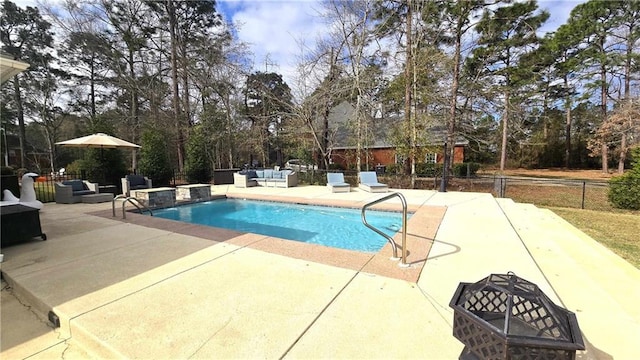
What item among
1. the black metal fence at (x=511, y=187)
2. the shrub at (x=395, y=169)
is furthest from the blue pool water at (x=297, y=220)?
the shrub at (x=395, y=169)

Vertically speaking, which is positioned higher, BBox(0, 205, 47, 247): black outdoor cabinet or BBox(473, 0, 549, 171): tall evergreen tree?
BBox(473, 0, 549, 171): tall evergreen tree

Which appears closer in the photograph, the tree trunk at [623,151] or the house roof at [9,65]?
the house roof at [9,65]

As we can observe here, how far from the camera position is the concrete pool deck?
204 centimetres

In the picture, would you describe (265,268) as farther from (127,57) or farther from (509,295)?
(127,57)

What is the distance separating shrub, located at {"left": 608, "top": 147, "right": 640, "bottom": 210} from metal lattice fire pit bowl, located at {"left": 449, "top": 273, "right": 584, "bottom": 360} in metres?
10.2

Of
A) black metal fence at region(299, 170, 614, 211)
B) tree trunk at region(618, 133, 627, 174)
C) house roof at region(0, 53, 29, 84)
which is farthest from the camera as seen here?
→ tree trunk at region(618, 133, 627, 174)

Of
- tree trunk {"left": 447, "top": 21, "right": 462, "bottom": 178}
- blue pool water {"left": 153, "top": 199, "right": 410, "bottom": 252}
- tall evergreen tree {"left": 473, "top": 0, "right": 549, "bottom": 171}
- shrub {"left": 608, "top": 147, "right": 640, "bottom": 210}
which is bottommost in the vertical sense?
blue pool water {"left": 153, "top": 199, "right": 410, "bottom": 252}

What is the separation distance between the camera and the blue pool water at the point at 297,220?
19.3 feet

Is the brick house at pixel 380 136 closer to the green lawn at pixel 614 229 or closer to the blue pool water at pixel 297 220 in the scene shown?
the green lawn at pixel 614 229

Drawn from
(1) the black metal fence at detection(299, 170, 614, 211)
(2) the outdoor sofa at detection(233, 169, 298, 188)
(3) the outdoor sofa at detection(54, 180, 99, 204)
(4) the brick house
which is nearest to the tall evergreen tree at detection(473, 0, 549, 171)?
(4) the brick house

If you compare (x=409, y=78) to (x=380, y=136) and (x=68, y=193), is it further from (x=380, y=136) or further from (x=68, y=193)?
(x=68, y=193)

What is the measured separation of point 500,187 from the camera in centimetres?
976

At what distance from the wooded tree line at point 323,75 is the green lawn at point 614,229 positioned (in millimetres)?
5893

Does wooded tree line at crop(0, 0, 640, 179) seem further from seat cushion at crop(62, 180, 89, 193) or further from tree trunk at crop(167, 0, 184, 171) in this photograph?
seat cushion at crop(62, 180, 89, 193)
